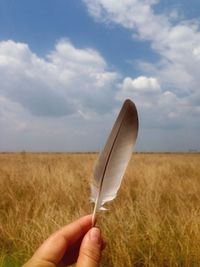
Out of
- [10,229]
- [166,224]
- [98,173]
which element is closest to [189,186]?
[166,224]

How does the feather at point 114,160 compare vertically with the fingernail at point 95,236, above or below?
above

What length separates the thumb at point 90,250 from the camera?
4.21 ft

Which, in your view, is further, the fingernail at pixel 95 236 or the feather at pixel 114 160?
the feather at pixel 114 160

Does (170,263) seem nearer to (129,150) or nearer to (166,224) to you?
(166,224)

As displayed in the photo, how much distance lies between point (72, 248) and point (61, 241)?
90mm

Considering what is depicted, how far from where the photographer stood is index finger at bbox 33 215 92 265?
4.25 ft

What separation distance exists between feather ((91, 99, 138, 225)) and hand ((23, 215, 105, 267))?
5.6 inches

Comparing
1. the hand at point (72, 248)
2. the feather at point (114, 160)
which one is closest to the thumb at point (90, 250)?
the hand at point (72, 248)

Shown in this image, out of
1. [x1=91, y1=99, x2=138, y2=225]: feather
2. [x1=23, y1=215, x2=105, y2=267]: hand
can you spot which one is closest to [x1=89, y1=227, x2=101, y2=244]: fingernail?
[x1=23, y1=215, x2=105, y2=267]: hand

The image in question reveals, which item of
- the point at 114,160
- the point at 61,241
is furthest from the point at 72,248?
the point at 114,160

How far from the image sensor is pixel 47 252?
129 cm

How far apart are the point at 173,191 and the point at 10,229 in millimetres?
3245

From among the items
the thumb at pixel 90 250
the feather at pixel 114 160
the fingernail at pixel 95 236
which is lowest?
the thumb at pixel 90 250

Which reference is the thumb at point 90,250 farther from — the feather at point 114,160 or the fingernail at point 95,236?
the feather at point 114,160
